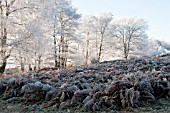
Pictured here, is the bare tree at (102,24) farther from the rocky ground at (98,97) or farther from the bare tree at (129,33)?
the rocky ground at (98,97)

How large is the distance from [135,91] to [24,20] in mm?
11973

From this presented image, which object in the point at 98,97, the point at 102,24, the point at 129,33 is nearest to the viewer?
the point at 98,97

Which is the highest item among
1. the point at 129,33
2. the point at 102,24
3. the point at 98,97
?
the point at 102,24

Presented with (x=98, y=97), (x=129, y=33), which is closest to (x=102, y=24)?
(x=129, y=33)

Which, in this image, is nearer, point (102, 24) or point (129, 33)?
point (102, 24)

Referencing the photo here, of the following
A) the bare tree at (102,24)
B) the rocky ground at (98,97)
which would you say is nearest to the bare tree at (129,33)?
the bare tree at (102,24)

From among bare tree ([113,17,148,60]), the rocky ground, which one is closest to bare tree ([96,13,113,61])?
bare tree ([113,17,148,60])

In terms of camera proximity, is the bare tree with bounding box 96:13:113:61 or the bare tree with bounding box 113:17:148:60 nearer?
the bare tree with bounding box 96:13:113:61

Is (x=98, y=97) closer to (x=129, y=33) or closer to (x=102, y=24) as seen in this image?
(x=102, y=24)

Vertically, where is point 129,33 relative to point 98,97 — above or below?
above

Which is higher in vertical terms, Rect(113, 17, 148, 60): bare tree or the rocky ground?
Rect(113, 17, 148, 60): bare tree

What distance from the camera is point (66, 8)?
89.2 ft

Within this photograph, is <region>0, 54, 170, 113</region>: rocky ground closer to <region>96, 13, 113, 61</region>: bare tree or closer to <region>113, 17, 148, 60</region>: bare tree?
<region>96, 13, 113, 61</region>: bare tree

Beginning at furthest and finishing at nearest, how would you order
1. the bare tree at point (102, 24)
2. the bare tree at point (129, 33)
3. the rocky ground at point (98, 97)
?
the bare tree at point (129, 33) < the bare tree at point (102, 24) < the rocky ground at point (98, 97)
